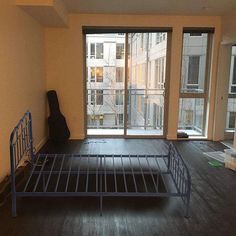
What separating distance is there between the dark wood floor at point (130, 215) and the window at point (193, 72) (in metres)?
2.60

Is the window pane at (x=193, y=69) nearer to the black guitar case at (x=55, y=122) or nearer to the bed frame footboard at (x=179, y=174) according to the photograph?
the bed frame footboard at (x=179, y=174)

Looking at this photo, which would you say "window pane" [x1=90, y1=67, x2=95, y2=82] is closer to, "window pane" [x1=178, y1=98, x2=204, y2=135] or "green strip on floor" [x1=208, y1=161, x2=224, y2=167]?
"window pane" [x1=178, y1=98, x2=204, y2=135]

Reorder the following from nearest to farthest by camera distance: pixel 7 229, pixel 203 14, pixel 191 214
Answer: pixel 7 229, pixel 191 214, pixel 203 14

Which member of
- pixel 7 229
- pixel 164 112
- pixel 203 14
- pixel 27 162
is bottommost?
pixel 7 229

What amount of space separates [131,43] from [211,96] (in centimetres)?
197

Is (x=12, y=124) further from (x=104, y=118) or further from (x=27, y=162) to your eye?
(x=104, y=118)

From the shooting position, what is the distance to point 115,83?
5566 mm

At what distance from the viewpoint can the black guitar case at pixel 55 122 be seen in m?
5.11

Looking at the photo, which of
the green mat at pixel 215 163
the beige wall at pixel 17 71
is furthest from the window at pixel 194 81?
the beige wall at pixel 17 71

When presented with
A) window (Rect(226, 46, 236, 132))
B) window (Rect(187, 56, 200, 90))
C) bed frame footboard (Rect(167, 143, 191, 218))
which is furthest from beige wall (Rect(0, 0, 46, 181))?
window (Rect(226, 46, 236, 132))

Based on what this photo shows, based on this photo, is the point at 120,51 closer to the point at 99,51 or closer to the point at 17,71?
the point at 99,51

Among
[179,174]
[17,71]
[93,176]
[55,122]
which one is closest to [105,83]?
[55,122]

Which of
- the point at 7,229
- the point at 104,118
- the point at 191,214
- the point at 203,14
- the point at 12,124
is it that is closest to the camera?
the point at 7,229

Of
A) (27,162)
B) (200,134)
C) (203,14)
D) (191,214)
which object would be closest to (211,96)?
(200,134)
